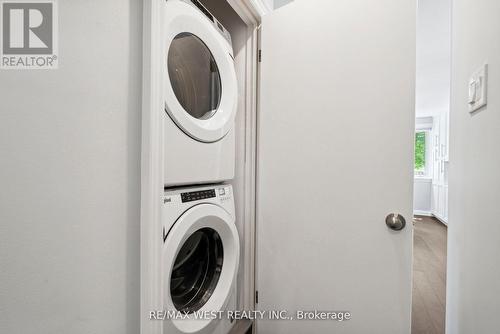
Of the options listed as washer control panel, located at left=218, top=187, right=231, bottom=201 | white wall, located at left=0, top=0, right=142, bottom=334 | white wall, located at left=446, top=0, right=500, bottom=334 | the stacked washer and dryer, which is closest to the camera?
white wall, located at left=0, top=0, right=142, bottom=334

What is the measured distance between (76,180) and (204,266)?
0.82 m

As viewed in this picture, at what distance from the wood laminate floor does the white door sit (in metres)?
0.93

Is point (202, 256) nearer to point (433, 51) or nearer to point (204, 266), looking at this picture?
point (204, 266)

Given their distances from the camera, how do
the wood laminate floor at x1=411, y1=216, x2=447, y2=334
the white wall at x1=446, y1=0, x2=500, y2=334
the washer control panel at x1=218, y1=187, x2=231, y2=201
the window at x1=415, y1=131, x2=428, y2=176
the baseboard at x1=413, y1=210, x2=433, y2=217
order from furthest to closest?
1. the window at x1=415, y1=131, x2=428, y2=176
2. the baseboard at x1=413, y1=210, x2=433, y2=217
3. the wood laminate floor at x1=411, y1=216, x2=447, y2=334
4. the washer control panel at x1=218, y1=187, x2=231, y2=201
5. the white wall at x1=446, y1=0, x2=500, y2=334

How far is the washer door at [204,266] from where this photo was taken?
1.02 m

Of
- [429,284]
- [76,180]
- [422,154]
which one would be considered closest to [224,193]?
[76,180]

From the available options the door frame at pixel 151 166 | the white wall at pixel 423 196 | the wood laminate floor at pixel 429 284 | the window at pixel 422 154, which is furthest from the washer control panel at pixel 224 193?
the window at pixel 422 154

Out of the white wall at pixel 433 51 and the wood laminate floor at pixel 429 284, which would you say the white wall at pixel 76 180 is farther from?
the white wall at pixel 433 51

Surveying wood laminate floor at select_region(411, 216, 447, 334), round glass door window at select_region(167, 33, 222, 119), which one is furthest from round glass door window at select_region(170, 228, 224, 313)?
A: wood laminate floor at select_region(411, 216, 447, 334)

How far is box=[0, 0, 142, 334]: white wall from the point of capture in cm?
48

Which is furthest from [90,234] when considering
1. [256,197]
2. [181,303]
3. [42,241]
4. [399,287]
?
[399,287]

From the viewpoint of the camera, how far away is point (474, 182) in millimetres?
780

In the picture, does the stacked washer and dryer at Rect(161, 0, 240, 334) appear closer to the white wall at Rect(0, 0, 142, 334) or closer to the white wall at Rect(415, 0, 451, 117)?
the white wall at Rect(0, 0, 142, 334)

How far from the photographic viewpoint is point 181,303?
1.10 metres
